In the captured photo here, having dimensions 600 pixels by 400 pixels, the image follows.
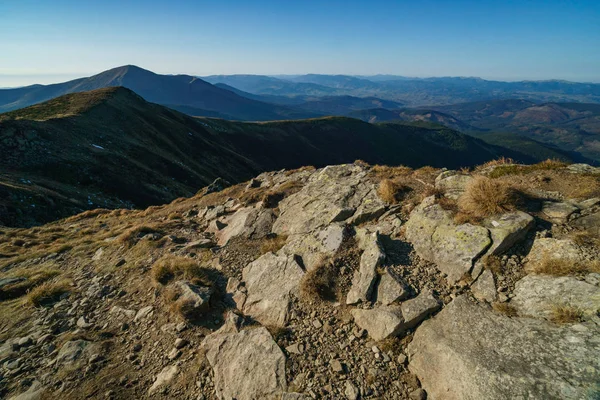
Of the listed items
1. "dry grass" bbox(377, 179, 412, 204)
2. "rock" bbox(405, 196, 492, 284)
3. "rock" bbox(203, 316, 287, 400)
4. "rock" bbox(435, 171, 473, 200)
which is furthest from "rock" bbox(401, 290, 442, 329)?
"dry grass" bbox(377, 179, 412, 204)

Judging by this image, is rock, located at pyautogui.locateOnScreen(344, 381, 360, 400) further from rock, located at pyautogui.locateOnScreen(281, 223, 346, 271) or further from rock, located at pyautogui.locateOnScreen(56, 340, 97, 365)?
rock, located at pyautogui.locateOnScreen(56, 340, 97, 365)

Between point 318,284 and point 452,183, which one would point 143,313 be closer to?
point 318,284

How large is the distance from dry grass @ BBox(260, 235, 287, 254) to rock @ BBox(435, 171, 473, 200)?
264 inches

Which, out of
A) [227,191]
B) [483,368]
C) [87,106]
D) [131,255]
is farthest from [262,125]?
[483,368]

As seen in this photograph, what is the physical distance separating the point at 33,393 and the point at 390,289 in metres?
9.72

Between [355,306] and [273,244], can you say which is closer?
[355,306]

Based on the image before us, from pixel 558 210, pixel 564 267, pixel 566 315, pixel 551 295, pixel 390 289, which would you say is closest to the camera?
pixel 566 315

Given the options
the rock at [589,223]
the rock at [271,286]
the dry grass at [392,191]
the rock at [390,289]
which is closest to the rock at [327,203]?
the dry grass at [392,191]

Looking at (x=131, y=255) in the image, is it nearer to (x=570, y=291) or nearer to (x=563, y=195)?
(x=570, y=291)

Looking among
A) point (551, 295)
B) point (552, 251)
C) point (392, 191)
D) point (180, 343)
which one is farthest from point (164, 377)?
point (552, 251)

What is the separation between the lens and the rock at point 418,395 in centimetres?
616

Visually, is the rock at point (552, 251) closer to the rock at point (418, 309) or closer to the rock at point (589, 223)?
the rock at point (589, 223)

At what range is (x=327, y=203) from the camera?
13258 mm

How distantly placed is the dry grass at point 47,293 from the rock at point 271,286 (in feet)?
24.5
